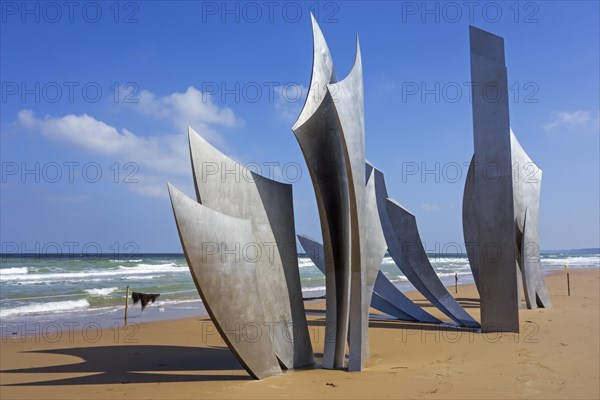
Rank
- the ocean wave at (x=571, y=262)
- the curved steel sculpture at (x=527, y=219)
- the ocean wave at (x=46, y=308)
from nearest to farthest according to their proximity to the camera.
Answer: the curved steel sculpture at (x=527, y=219), the ocean wave at (x=46, y=308), the ocean wave at (x=571, y=262)

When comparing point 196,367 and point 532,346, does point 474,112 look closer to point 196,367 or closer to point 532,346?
point 532,346

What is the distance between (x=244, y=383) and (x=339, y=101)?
3497 millimetres

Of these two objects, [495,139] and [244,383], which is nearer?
[244,383]

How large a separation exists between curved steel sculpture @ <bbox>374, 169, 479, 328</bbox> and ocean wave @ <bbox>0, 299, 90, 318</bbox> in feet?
33.8

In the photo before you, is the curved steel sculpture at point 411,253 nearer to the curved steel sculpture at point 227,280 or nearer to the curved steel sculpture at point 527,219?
the curved steel sculpture at point 527,219

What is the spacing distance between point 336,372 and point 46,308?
40.5 feet

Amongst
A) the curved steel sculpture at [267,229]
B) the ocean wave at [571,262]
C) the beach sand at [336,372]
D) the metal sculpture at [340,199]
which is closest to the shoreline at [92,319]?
the beach sand at [336,372]

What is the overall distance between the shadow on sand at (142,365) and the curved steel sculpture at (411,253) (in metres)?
4.47

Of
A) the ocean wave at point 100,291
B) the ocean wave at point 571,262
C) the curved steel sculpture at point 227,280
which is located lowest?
the ocean wave at point 571,262

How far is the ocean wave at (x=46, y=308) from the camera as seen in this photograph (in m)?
14.8

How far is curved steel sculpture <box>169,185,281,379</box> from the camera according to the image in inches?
224

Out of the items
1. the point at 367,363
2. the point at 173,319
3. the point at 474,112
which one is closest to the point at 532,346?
the point at 367,363

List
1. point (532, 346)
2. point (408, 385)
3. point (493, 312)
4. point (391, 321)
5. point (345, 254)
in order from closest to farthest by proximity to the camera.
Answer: point (408, 385) < point (345, 254) < point (532, 346) < point (493, 312) < point (391, 321)

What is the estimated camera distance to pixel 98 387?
6246 mm
